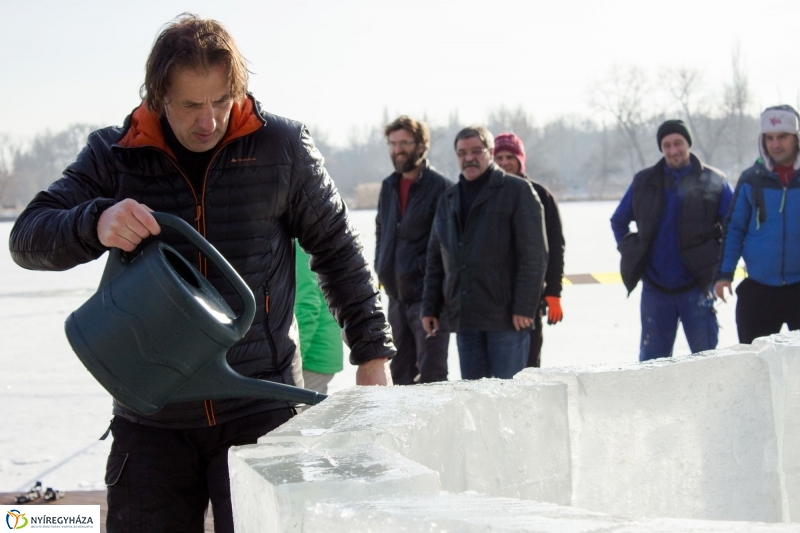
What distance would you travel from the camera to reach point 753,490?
1877 millimetres

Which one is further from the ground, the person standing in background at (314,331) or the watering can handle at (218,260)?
the watering can handle at (218,260)

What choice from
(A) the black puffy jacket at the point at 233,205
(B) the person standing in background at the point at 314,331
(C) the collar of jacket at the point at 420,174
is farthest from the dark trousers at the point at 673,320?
(A) the black puffy jacket at the point at 233,205

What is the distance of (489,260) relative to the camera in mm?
4355

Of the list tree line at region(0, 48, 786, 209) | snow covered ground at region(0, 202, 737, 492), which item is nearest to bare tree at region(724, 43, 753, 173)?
tree line at region(0, 48, 786, 209)

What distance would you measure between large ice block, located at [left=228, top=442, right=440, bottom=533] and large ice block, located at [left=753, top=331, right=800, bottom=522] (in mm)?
942

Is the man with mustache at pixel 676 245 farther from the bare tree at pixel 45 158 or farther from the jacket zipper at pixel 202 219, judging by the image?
the bare tree at pixel 45 158

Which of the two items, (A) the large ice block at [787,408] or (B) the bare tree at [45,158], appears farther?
(B) the bare tree at [45,158]

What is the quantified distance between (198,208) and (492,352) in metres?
2.54

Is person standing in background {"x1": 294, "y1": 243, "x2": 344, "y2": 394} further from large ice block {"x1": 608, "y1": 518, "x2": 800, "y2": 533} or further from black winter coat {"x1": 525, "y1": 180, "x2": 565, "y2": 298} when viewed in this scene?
large ice block {"x1": 608, "y1": 518, "x2": 800, "y2": 533}

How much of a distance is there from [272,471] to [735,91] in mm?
57581

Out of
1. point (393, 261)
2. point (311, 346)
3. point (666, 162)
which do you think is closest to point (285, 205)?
point (311, 346)

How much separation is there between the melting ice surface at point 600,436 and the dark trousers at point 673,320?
274 cm

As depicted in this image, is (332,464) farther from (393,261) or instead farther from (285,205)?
(393,261)

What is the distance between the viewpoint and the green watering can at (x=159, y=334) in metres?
1.73
